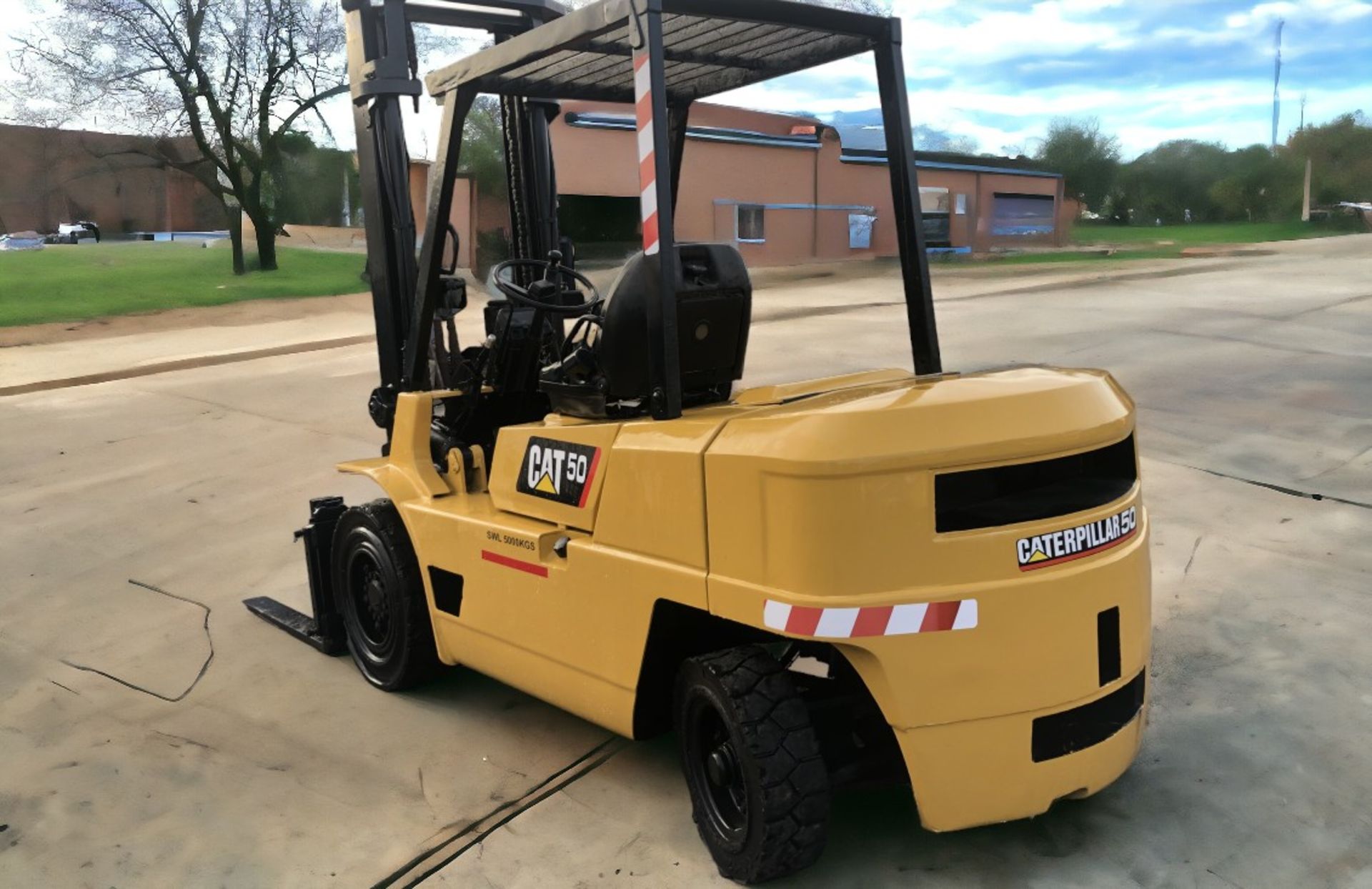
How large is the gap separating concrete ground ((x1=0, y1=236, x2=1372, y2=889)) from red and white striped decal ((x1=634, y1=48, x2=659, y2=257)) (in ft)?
5.85

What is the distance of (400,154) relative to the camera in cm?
493

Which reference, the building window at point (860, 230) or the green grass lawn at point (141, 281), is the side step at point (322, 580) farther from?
the building window at point (860, 230)

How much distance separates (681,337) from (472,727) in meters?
1.80

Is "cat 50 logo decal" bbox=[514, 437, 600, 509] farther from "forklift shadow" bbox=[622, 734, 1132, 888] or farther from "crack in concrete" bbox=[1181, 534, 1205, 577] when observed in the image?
"crack in concrete" bbox=[1181, 534, 1205, 577]

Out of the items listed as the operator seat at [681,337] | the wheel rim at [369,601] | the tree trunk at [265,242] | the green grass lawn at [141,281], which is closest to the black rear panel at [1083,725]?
the operator seat at [681,337]

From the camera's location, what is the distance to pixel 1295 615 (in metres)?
5.04

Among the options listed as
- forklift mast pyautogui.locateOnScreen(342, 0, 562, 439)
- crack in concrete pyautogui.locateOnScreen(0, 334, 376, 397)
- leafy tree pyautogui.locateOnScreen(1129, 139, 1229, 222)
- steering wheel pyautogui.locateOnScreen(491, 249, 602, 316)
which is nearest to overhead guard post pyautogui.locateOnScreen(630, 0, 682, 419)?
steering wheel pyautogui.locateOnScreen(491, 249, 602, 316)

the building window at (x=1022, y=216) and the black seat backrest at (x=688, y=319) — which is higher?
the building window at (x=1022, y=216)

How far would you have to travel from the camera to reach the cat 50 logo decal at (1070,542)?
114 inches

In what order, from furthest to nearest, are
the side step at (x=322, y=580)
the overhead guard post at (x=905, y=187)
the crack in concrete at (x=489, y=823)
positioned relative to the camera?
the side step at (x=322, y=580) < the overhead guard post at (x=905, y=187) < the crack in concrete at (x=489, y=823)

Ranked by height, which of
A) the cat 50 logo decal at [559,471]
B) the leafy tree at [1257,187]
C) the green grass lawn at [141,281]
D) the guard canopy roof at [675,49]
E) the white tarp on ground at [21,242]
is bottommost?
the cat 50 logo decal at [559,471]

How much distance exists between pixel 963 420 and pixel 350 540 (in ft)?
9.34

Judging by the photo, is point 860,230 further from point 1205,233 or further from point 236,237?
point 1205,233

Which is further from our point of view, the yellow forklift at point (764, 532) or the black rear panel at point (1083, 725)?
the black rear panel at point (1083, 725)
